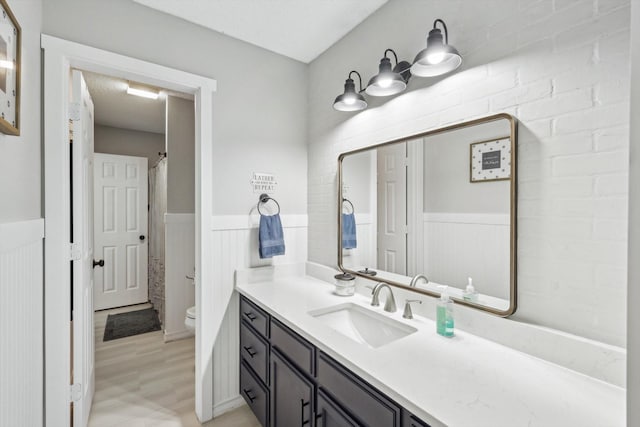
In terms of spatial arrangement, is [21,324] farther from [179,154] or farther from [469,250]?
[179,154]

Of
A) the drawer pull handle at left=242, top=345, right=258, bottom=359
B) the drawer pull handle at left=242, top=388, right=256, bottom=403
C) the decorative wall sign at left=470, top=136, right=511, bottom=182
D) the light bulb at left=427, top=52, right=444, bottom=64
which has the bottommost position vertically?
the drawer pull handle at left=242, top=388, right=256, bottom=403

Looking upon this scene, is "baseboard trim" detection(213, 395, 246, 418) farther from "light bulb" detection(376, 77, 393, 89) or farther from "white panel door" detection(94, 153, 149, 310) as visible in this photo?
"white panel door" detection(94, 153, 149, 310)

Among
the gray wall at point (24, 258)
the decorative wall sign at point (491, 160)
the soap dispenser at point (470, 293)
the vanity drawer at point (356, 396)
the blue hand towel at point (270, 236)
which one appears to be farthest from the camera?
the blue hand towel at point (270, 236)

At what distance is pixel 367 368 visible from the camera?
1.00 m

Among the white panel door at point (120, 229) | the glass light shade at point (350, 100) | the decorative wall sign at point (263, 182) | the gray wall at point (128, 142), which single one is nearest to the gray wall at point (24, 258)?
the decorative wall sign at point (263, 182)

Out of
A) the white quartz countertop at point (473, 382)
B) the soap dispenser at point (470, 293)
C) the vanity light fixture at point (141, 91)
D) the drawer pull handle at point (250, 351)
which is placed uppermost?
the vanity light fixture at point (141, 91)

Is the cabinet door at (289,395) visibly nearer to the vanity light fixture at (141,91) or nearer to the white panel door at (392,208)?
the white panel door at (392,208)

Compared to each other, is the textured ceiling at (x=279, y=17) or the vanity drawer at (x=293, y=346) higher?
the textured ceiling at (x=279, y=17)

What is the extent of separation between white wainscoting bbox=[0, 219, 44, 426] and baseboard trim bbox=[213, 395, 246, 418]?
906 millimetres

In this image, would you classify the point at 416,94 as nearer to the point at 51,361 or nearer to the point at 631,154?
the point at 631,154

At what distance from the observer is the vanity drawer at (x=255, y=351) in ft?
5.65

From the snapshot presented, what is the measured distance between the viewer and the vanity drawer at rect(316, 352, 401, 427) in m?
0.93

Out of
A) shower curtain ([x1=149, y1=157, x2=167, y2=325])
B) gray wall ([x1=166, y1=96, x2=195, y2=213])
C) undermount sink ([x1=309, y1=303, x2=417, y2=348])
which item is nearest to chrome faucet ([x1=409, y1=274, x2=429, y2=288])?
undermount sink ([x1=309, y1=303, x2=417, y2=348])

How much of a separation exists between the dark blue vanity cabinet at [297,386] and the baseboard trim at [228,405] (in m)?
0.10
